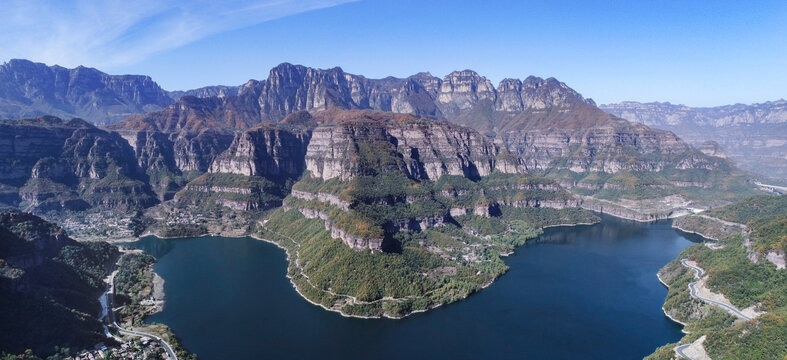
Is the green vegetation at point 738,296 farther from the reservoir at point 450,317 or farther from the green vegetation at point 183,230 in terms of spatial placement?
the green vegetation at point 183,230

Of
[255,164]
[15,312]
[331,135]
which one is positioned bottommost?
[15,312]

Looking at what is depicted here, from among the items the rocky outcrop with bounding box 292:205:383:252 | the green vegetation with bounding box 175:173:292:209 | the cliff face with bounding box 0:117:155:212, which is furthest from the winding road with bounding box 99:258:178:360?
the cliff face with bounding box 0:117:155:212

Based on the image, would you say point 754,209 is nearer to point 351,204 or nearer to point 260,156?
point 351,204

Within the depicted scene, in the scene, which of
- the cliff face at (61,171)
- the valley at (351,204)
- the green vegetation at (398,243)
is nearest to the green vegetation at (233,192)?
the valley at (351,204)

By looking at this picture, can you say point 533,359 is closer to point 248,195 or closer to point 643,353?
point 643,353

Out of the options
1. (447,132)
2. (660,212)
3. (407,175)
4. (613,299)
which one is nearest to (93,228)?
(407,175)

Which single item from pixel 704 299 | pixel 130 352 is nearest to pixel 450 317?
pixel 704 299

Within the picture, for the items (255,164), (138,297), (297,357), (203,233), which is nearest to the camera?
(297,357)

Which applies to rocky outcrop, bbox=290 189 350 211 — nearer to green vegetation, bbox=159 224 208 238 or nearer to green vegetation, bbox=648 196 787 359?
green vegetation, bbox=159 224 208 238

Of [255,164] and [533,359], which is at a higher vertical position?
[255,164]
